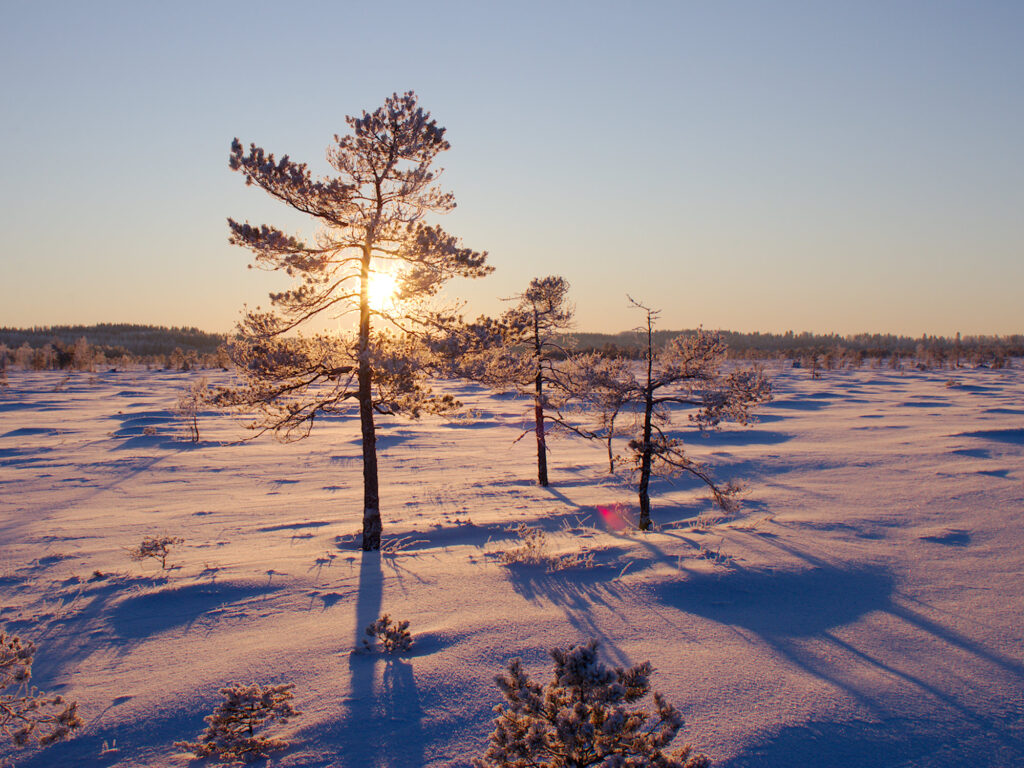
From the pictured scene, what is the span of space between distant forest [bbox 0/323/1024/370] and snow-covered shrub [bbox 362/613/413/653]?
665 cm

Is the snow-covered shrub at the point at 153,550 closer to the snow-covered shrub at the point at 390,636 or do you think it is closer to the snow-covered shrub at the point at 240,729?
the snow-covered shrub at the point at 390,636

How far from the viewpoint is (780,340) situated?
154 metres

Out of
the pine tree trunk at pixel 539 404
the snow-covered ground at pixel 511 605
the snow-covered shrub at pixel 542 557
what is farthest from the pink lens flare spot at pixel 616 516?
the snow-covered shrub at pixel 542 557

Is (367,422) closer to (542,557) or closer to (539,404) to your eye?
(542,557)

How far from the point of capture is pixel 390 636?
6.41m

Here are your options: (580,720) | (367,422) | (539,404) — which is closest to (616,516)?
(539,404)

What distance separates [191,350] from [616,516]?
112 metres

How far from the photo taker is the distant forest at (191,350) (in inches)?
2478

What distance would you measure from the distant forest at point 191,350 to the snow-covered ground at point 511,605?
4.47 metres

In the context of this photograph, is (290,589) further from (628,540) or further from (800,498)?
(800,498)

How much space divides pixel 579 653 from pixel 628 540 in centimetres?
879

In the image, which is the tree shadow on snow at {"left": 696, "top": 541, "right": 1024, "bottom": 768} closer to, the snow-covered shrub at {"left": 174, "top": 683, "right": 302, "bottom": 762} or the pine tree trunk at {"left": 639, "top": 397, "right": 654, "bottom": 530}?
the snow-covered shrub at {"left": 174, "top": 683, "right": 302, "bottom": 762}

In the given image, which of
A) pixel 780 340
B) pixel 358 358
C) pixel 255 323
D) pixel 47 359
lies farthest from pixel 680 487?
pixel 780 340

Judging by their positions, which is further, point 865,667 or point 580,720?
point 865,667
